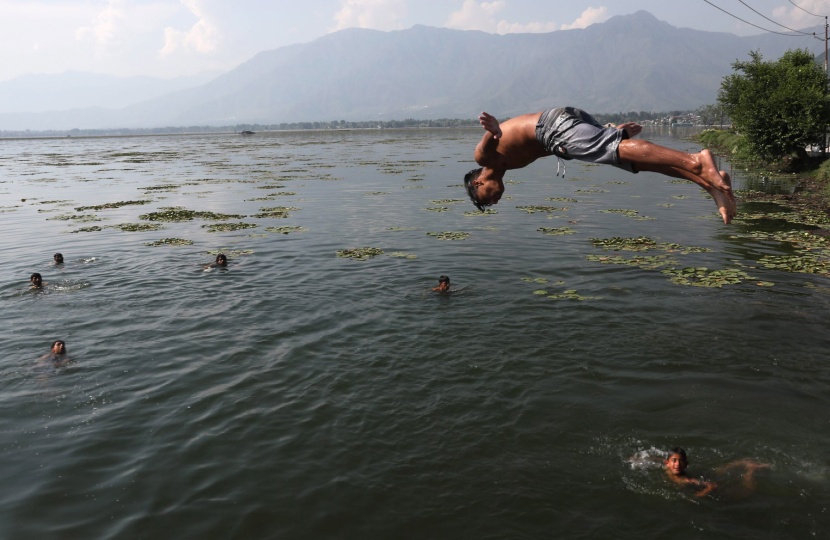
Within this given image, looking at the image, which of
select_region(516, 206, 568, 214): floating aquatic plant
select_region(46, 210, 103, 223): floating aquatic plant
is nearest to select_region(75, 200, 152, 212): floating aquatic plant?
select_region(46, 210, 103, 223): floating aquatic plant

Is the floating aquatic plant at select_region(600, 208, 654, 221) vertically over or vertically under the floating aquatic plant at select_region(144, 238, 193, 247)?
over

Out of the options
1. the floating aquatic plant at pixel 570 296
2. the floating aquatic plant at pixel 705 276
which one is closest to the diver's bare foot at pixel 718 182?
the floating aquatic plant at pixel 570 296

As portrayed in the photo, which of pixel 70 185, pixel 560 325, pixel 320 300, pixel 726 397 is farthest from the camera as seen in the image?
pixel 70 185

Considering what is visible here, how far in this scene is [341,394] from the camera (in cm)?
1057

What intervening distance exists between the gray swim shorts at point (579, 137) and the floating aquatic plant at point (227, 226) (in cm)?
2236

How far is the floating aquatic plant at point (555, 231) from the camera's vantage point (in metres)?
23.8

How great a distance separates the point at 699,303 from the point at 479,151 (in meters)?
10.9

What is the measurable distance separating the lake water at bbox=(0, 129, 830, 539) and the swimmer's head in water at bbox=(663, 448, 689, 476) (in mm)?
210

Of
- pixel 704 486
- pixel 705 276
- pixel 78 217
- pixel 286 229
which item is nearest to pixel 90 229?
pixel 78 217

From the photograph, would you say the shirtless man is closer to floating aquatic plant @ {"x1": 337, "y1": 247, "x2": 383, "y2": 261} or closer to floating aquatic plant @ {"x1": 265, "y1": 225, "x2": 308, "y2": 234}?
floating aquatic plant @ {"x1": 337, "y1": 247, "x2": 383, "y2": 261}

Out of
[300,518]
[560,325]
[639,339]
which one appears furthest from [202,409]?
[639,339]

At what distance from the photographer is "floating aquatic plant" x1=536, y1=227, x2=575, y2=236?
2375 cm

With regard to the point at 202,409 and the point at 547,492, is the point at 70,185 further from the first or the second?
the point at 547,492

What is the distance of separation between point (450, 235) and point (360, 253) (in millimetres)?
4802
